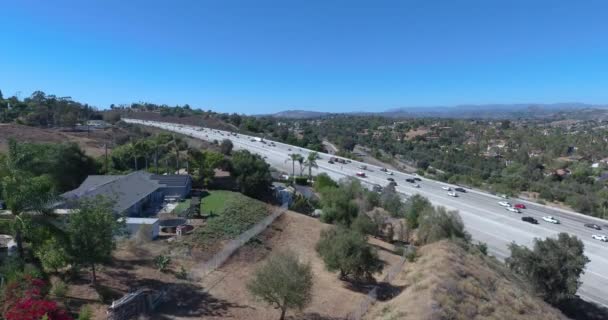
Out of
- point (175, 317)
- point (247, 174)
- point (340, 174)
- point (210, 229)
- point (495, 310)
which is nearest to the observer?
point (175, 317)

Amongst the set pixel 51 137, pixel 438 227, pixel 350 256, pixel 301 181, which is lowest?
pixel 301 181

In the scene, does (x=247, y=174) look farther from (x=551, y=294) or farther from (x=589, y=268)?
(x=589, y=268)

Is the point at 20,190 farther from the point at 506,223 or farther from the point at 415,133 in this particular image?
the point at 415,133

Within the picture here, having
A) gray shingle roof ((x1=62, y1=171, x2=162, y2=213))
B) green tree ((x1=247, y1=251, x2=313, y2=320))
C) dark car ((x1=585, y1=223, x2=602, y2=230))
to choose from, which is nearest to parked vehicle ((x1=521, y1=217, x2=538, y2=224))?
dark car ((x1=585, y1=223, x2=602, y2=230))

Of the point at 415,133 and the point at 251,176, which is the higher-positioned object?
the point at 251,176

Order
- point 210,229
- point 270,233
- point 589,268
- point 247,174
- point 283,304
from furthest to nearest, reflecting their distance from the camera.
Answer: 1. point 247,174
2. point 589,268
3. point 270,233
4. point 210,229
5. point 283,304

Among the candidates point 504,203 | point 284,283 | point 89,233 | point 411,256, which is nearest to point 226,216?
point 411,256

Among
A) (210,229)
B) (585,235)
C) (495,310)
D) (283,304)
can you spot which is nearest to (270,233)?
(210,229)

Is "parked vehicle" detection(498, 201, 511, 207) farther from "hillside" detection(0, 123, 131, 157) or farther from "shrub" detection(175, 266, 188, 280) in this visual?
"hillside" detection(0, 123, 131, 157)
